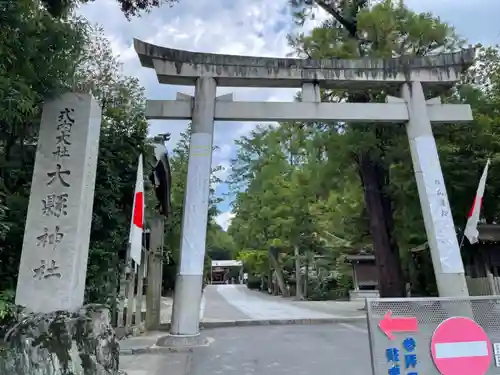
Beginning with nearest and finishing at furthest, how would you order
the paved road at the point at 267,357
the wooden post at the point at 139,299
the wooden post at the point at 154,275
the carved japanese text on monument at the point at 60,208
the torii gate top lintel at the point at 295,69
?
the carved japanese text on monument at the point at 60,208, the paved road at the point at 267,357, the torii gate top lintel at the point at 295,69, the wooden post at the point at 139,299, the wooden post at the point at 154,275

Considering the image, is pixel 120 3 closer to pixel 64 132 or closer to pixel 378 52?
pixel 64 132

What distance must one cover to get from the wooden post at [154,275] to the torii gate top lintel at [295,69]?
377cm

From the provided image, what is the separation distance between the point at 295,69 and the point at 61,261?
6536mm

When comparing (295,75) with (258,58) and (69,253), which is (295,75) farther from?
(69,253)

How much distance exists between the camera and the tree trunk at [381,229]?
1268 centimetres

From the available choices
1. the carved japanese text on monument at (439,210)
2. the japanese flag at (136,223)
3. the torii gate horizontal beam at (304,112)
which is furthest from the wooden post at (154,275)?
the carved japanese text on monument at (439,210)

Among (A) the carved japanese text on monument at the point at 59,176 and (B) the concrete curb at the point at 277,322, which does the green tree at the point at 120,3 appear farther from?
(B) the concrete curb at the point at 277,322

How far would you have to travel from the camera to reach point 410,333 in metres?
3.18

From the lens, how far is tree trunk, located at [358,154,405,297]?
41.6ft

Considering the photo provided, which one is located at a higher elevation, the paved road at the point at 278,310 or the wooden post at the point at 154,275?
the wooden post at the point at 154,275

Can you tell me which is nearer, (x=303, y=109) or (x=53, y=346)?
(x=53, y=346)

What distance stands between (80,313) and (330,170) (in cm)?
1101

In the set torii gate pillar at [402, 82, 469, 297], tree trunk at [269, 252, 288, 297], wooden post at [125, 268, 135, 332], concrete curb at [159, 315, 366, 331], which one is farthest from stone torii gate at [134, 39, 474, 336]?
tree trunk at [269, 252, 288, 297]

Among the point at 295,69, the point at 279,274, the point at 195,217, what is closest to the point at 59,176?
the point at 195,217
